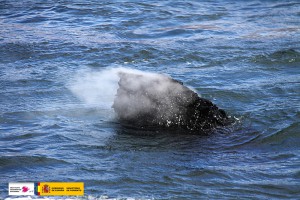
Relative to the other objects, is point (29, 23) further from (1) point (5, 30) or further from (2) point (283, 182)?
(2) point (283, 182)

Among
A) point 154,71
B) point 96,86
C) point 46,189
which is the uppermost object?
point 154,71

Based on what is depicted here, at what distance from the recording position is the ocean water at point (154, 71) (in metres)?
6.97

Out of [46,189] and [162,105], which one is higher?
[162,105]

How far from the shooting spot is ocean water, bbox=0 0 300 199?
22.9 ft

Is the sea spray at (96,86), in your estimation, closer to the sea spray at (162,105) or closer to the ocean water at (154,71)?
the ocean water at (154,71)

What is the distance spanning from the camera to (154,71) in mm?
11711

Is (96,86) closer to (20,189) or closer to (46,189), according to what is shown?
(46,189)

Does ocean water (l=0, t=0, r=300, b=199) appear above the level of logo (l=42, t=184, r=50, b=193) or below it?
above

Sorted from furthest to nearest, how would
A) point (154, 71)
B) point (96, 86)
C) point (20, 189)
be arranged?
point (154, 71) < point (96, 86) < point (20, 189)

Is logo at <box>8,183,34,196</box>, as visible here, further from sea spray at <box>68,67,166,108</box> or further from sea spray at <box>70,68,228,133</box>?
sea spray at <box>68,67,166,108</box>

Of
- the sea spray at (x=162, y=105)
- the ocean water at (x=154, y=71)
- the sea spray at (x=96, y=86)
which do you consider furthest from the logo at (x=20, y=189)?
the sea spray at (x=96, y=86)

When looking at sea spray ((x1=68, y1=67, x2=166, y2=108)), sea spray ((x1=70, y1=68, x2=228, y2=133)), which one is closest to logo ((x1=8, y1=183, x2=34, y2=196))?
sea spray ((x1=70, y1=68, x2=228, y2=133))

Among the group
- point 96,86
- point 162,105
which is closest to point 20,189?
point 162,105

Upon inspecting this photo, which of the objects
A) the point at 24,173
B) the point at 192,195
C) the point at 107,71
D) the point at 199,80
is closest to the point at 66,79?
the point at 107,71
